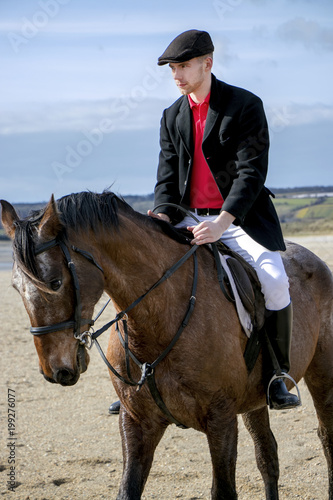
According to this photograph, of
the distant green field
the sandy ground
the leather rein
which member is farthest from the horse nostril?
the distant green field

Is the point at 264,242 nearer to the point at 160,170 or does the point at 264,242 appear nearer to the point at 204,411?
the point at 160,170

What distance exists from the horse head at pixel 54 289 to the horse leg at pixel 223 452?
36.6 inches

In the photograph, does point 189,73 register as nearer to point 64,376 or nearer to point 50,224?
point 50,224

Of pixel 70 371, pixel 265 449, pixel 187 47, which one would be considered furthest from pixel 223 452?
pixel 187 47

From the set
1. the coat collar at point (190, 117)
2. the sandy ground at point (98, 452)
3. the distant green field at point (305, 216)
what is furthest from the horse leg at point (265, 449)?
the distant green field at point (305, 216)

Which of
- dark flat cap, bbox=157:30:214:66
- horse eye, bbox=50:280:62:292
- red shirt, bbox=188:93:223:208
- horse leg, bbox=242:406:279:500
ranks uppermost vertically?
dark flat cap, bbox=157:30:214:66

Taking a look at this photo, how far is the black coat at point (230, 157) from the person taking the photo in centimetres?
423

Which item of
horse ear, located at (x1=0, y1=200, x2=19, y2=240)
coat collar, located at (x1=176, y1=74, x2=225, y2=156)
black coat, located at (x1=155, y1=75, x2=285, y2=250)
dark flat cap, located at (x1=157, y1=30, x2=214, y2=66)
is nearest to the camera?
horse ear, located at (x1=0, y1=200, x2=19, y2=240)

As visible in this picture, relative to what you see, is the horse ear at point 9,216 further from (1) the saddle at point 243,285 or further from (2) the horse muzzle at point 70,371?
(1) the saddle at point 243,285

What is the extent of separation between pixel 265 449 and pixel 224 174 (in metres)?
2.20

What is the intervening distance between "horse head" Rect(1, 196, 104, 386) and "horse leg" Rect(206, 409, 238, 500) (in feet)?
3.05

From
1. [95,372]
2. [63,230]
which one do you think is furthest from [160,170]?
[95,372]

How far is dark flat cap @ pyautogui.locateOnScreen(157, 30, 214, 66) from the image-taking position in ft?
13.5

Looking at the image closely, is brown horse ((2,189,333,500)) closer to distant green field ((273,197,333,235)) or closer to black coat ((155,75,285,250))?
black coat ((155,75,285,250))
